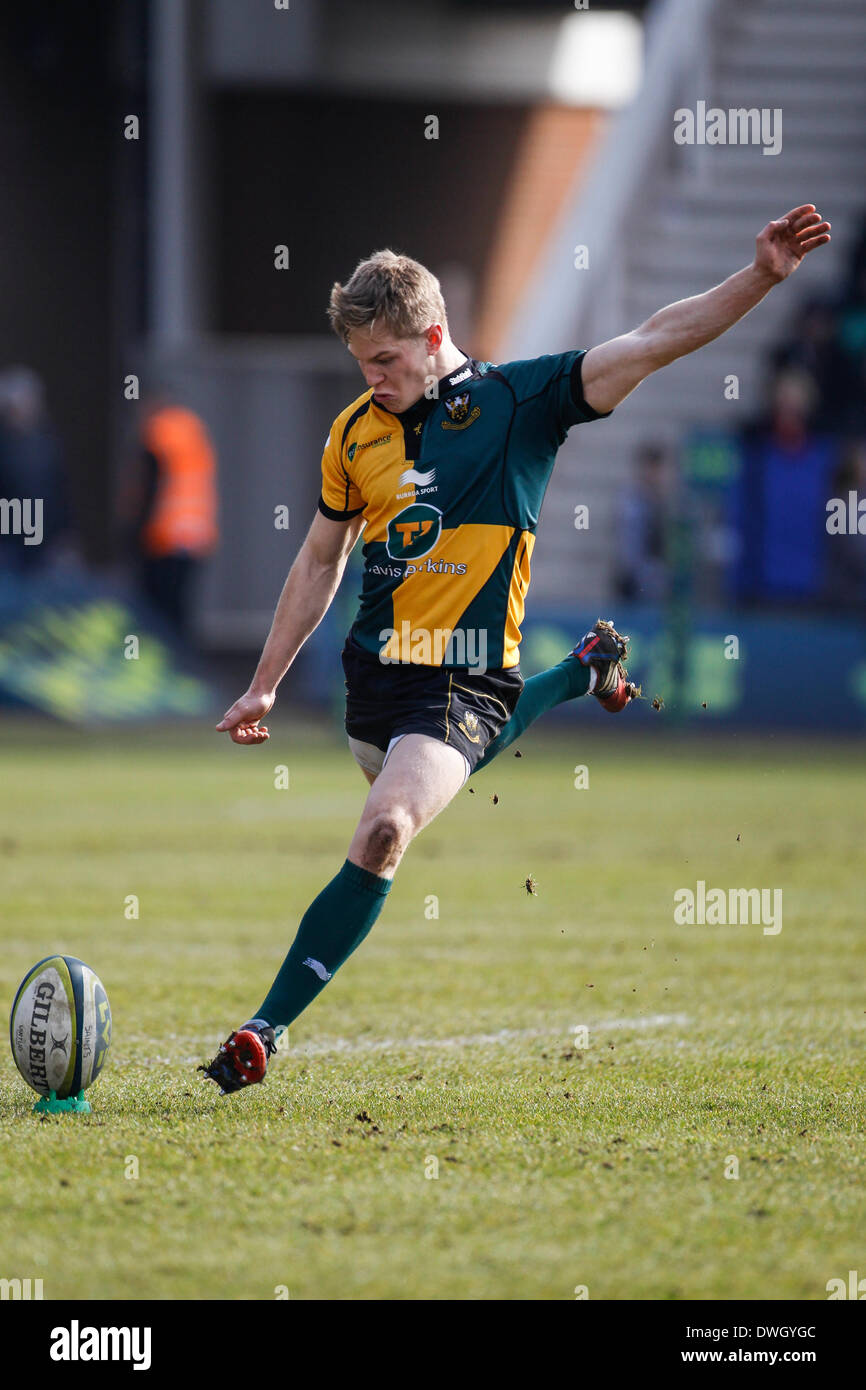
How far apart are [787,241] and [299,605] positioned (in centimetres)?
166

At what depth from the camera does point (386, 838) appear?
15.7 feet

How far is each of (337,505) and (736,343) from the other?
664 inches

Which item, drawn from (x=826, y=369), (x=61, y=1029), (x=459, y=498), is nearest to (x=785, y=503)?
(x=826, y=369)

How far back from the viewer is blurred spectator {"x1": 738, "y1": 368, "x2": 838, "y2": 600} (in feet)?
56.3

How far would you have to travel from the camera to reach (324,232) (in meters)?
25.4

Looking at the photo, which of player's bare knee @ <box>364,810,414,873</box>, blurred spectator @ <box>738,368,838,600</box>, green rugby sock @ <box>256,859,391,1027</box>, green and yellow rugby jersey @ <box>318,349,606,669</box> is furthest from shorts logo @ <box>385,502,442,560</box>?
blurred spectator @ <box>738,368,838,600</box>

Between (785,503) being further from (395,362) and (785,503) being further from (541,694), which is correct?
(395,362)

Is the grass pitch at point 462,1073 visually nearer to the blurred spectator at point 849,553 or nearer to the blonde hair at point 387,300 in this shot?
the blonde hair at point 387,300

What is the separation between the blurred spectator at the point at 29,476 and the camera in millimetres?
18031

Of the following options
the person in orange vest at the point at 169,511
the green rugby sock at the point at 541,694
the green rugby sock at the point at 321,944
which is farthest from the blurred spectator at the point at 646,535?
the green rugby sock at the point at 321,944

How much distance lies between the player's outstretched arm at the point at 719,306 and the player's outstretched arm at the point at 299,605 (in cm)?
93
